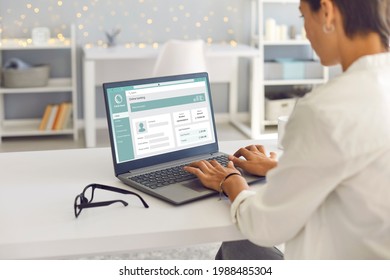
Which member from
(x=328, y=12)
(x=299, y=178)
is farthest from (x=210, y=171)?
(x=328, y=12)

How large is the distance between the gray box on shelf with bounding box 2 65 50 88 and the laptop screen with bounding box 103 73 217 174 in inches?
127

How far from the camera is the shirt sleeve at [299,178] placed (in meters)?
1.15

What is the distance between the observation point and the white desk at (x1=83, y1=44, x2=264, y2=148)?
15.0ft

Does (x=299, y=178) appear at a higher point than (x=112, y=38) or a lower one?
higher

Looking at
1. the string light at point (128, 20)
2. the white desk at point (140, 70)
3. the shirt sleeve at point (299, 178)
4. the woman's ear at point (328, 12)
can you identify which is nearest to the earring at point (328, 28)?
the woman's ear at point (328, 12)

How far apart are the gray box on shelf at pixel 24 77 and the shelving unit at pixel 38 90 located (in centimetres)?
4

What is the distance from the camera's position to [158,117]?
176 cm

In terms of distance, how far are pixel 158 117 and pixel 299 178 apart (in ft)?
2.16

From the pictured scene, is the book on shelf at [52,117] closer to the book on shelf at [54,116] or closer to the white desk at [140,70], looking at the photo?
the book on shelf at [54,116]

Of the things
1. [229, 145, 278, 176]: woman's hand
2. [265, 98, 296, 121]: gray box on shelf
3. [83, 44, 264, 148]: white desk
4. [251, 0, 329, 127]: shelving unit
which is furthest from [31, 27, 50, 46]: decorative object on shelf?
[229, 145, 278, 176]: woman's hand

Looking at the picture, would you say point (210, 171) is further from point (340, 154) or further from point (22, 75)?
point (22, 75)

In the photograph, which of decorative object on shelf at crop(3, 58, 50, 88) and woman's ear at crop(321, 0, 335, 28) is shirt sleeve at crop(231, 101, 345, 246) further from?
decorative object on shelf at crop(3, 58, 50, 88)

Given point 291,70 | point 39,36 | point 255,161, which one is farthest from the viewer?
point 291,70

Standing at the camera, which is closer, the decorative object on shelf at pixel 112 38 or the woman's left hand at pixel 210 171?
the woman's left hand at pixel 210 171
